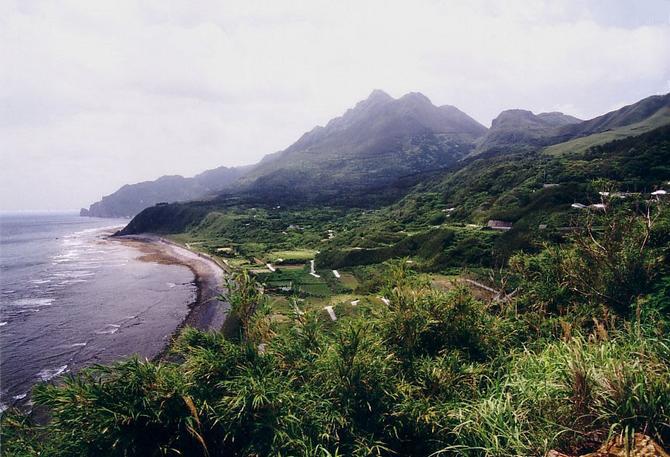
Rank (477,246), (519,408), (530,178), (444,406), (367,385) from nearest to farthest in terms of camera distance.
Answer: (519,408)
(444,406)
(367,385)
(477,246)
(530,178)

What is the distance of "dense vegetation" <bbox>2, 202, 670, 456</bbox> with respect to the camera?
945 cm

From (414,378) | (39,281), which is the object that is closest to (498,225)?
(414,378)

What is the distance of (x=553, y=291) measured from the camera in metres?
22.6

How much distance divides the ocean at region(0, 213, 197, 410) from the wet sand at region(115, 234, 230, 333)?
2055 mm

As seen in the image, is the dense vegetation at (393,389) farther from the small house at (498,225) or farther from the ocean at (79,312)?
the small house at (498,225)

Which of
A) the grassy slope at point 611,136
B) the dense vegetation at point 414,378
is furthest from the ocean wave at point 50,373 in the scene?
the grassy slope at point 611,136

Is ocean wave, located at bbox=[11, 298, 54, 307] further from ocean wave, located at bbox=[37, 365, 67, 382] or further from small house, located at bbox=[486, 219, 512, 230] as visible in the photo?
small house, located at bbox=[486, 219, 512, 230]

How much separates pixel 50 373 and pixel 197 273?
5082 cm

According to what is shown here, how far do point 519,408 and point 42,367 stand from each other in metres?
50.7

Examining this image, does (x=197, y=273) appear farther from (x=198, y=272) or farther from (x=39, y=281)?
(x=39, y=281)

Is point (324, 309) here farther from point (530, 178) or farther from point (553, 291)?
point (530, 178)

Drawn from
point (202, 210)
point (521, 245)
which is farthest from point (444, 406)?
point (202, 210)

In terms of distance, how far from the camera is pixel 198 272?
91.8 meters

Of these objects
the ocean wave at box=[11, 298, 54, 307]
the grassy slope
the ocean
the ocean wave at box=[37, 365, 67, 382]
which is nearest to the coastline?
the ocean
